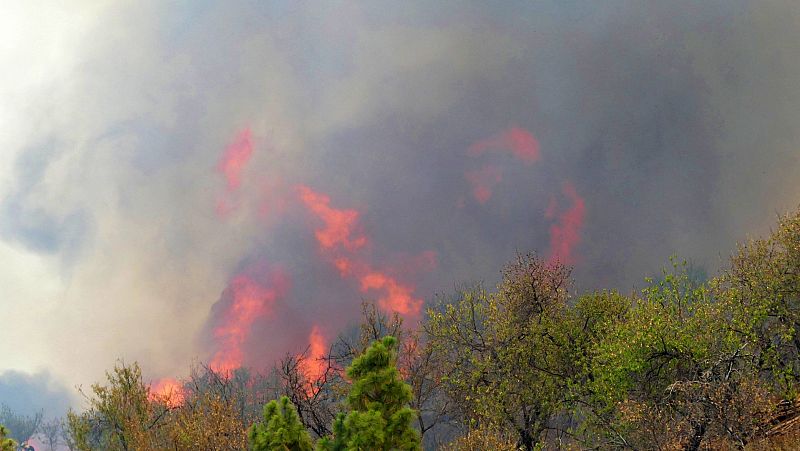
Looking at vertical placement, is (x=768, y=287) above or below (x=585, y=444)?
above

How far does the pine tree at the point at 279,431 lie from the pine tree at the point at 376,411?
79.2 inches

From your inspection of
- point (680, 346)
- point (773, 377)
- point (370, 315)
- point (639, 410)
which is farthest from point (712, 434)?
point (370, 315)

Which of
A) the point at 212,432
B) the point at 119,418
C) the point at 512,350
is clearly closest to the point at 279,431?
the point at 212,432

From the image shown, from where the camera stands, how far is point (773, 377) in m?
34.7

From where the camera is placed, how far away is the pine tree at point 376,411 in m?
21.7

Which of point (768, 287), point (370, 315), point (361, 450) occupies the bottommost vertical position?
point (361, 450)

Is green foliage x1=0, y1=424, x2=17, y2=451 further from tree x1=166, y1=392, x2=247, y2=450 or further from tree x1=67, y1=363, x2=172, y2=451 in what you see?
tree x1=166, y1=392, x2=247, y2=450

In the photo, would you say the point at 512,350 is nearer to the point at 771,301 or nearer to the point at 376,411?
the point at 771,301

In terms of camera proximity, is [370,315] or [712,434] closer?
[712,434]

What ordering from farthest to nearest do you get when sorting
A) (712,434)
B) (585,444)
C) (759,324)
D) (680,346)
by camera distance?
(585,444)
(759,324)
(680,346)
(712,434)

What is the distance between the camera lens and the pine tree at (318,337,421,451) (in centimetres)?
2167

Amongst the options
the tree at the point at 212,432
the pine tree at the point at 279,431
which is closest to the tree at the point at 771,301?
the pine tree at the point at 279,431

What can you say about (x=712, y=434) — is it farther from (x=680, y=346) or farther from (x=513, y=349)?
(x=513, y=349)

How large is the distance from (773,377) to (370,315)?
29.3 meters
